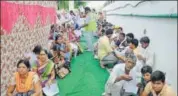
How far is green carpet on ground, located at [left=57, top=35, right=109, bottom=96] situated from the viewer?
5.55 meters

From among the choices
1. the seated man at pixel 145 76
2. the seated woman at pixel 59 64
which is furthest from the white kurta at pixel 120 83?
the seated woman at pixel 59 64

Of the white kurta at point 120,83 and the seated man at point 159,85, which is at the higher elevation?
the seated man at point 159,85

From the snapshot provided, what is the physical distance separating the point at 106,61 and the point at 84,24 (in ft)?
9.76

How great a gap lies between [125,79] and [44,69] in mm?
1388

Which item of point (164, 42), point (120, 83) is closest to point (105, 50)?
point (164, 42)

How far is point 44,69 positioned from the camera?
5188 mm

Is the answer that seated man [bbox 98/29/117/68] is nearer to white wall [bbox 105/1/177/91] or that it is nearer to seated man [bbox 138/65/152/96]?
white wall [bbox 105/1/177/91]

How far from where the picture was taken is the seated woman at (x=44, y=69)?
5.14 metres

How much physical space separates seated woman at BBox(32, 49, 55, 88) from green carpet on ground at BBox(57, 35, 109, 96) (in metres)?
0.39

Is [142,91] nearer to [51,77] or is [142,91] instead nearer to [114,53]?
[51,77]

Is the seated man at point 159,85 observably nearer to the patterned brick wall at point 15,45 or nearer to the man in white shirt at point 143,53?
the man in white shirt at point 143,53

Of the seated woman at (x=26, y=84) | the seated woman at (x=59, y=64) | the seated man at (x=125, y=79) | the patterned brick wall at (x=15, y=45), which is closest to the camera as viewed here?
the seated woman at (x=26, y=84)

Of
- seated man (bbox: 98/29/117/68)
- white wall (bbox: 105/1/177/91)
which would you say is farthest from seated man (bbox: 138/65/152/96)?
A: seated man (bbox: 98/29/117/68)

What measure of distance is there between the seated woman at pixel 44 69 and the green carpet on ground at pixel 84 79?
0.39 m
